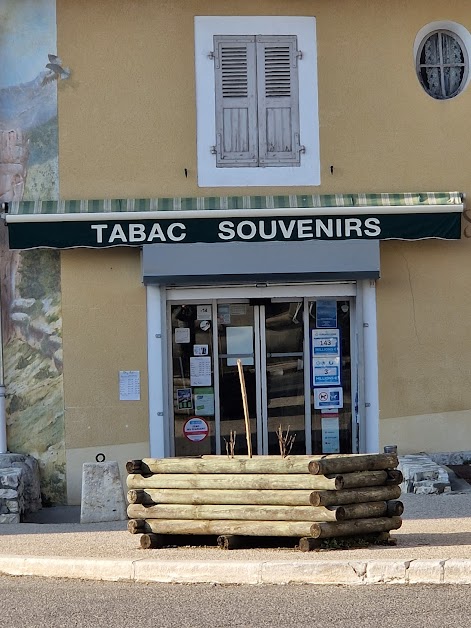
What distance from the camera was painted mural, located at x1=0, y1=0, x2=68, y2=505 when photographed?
15211 mm

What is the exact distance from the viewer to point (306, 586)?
8766 millimetres

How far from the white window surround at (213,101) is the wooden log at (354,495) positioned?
6.03m

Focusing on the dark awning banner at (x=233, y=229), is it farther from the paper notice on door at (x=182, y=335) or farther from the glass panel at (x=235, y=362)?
the paper notice on door at (x=182, y=335)

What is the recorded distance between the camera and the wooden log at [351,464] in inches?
384

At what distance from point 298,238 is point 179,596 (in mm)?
7204

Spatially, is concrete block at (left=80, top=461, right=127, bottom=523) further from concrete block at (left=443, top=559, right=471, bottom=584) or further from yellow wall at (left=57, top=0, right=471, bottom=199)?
concrete block at (left=443, top=559, right=471, bottom=584)

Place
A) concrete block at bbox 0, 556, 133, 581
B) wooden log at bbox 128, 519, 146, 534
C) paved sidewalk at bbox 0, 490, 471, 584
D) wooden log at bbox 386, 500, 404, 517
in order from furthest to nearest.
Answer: wooden log at bbox 128, 519, 146, 534 < wooden log at bbox 386, 500, 404, 517 < concrete block at bbox 0, 556, 133, 581 < paved sidewalk at bbox 0, 490, 471, 584

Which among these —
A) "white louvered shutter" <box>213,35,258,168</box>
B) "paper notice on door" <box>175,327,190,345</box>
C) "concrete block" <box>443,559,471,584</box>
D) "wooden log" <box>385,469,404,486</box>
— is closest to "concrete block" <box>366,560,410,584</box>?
"concrete block" <box>443,559,471,584</box>

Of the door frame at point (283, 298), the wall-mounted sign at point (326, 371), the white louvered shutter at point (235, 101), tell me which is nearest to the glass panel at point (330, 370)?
the wall-mounted sign at point (326, 371)

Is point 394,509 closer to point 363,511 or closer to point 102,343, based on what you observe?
point 363,511

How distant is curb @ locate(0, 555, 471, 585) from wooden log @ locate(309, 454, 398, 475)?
96 centimetres

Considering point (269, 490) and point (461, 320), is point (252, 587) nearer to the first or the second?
point (269, 490)

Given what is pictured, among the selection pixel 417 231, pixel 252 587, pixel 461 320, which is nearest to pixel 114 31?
pixel 417 231

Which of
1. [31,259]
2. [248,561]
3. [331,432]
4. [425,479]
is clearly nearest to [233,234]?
[31,259]
